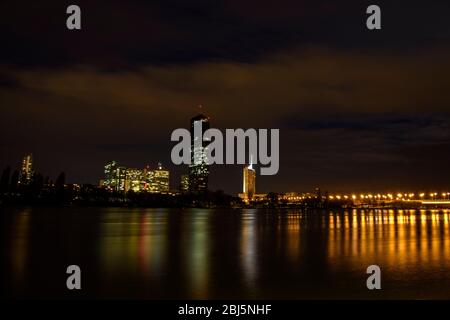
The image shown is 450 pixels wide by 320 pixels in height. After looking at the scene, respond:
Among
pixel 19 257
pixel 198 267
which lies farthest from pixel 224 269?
pixel 19 257

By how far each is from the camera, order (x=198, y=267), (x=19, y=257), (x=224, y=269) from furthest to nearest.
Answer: (x=19, y=257) < (x=198, y=267) < (x=224, y=269)

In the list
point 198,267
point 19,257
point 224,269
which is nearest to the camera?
point 224,269

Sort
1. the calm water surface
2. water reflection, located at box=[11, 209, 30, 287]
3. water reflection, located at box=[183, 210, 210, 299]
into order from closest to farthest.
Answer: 1. the calm water surface
2. water reflection, located at box=[183, 210, 210, 299]
3. water reflection, located at box=[11, 209, 30, 287]

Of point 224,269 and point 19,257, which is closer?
point 224,269

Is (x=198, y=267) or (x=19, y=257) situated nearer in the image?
(x=198, y=267)

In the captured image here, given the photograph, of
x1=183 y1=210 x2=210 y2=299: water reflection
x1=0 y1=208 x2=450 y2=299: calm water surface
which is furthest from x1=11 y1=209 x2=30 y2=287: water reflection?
x1=183 y1=210 x2=210 y2=299: water reflection

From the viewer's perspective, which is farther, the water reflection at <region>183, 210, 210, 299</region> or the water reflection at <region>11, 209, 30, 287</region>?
the water reflection at <region>11, 209, 30, 287</region>

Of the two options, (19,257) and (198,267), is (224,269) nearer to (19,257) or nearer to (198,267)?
(198,267)

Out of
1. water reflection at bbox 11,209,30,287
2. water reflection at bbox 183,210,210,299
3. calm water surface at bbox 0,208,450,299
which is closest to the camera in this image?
calm water surface at bbox 0,208,450,299

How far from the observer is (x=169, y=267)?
25.4 metres

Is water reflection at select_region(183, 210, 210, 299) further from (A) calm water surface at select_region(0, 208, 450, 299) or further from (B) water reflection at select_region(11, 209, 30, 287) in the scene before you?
(B) water reflection at select_region(11, 209, 30, 287)

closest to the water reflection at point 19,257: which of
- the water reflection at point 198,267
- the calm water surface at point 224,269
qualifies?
the calm water surface at point 224,269
